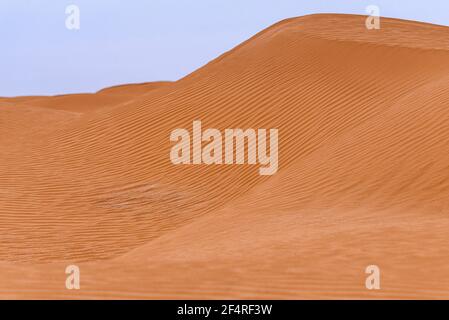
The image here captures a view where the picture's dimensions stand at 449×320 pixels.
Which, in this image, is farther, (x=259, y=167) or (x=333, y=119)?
(x=333, y=119)

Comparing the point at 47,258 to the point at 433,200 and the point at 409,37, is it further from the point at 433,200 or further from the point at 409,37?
the point at 409,37

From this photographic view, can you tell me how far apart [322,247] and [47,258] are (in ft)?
15.7

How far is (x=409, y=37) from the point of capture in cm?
2358

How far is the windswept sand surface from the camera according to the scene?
6.87m

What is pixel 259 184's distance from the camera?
48.6 feet

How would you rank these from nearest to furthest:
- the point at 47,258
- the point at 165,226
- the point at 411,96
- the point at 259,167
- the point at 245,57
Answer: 1. the point at 47,258
2. the point at 165,226
3. the point at 259,167
4. the point at 411,96
5. the point at 245,57

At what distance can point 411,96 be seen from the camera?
669 inches

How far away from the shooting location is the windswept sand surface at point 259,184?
6.87 metres

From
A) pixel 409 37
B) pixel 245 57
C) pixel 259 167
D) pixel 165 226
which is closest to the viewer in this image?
pixel 165 226

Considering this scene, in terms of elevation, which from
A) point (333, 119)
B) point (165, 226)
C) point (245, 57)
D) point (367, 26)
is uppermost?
point (367, 26)

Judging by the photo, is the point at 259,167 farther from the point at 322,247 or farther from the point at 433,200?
the point at 322,247

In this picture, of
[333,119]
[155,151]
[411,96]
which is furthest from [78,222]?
[411,96]
